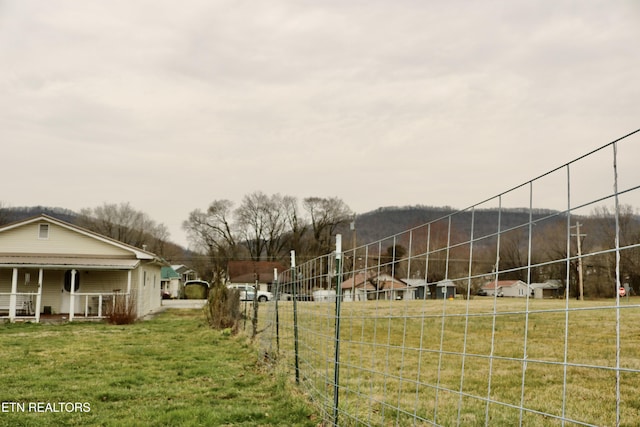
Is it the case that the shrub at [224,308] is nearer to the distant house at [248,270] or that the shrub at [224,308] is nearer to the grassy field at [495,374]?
the grassy field at [495,374]

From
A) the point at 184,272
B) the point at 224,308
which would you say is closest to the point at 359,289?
the point at 224,308

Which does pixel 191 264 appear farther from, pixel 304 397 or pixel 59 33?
pixel 304 397

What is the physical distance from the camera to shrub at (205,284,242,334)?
17.5 metres

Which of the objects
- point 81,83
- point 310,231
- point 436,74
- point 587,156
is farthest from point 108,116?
point 310,231

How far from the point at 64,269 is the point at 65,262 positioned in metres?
2.03

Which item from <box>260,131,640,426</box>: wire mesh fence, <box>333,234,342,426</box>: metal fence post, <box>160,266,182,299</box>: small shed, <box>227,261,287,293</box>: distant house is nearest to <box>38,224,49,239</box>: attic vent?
<box>260,131,640,426</box>: wire mesh fence

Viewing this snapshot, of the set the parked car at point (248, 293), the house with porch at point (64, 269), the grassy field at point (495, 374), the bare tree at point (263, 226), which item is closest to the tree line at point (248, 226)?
the bare tree at point (263, 226)

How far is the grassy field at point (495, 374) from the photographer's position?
4.71m

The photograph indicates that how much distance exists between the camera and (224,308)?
696 inches

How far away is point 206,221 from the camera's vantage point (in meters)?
62.9

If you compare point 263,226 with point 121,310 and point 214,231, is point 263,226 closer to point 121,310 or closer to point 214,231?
point 214,231

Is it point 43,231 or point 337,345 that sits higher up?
point 43,231

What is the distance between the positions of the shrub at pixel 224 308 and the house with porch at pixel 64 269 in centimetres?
586

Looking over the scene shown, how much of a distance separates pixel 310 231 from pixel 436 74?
174 feet
